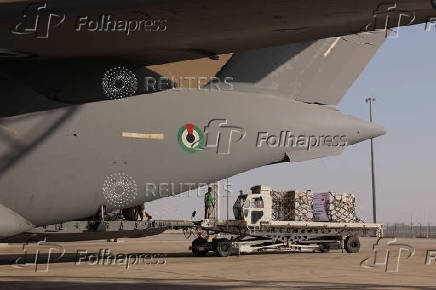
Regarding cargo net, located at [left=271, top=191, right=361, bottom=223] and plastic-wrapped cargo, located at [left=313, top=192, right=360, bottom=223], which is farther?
plastic-wrapped cargo, located at [left=313, top=192, right=360, bottom=223]

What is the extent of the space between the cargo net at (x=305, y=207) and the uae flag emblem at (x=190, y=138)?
11503mm

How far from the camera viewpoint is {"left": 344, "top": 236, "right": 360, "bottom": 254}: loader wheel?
18.7 metres

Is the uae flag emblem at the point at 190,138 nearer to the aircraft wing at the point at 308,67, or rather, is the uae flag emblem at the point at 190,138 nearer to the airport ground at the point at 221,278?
the aircraft wing at the point at 308,67

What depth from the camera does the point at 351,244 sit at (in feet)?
61.7

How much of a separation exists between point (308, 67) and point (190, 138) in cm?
285

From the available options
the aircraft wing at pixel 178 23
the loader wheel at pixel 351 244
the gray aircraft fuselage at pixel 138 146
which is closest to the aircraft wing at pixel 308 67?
the gray aircraft fuselage at pixel 138 146

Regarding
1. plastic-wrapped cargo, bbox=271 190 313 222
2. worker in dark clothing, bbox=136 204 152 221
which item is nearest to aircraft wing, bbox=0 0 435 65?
worker in dark clothing, bbox=136 204 152 221

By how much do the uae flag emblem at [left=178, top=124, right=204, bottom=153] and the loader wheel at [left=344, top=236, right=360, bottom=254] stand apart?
1310cm

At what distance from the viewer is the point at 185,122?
716cm

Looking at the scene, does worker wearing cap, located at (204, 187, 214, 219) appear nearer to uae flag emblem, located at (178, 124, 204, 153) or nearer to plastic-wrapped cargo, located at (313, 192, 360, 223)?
plastic-wrapped cargo, located at (313, 192, 360, 223)

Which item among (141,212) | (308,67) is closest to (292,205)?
(141,212)

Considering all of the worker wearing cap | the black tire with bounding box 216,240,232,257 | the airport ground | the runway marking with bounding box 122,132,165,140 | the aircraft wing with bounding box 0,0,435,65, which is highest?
the aircraft wing with bounding box 0,0,435,65

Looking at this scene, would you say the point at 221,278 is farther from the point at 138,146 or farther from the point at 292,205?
the point at 292,205

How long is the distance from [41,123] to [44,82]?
1.73ft
